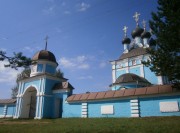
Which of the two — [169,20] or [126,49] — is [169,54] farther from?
[126,49]


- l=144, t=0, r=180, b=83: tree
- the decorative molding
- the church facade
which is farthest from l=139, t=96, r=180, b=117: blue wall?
l=144, t=0, r=180, b=83: tree

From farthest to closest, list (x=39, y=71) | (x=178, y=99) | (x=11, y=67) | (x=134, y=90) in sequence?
(x=39, y=71) < (x=134, y=90) < (x=178, y=99) < (x=11, y=67)

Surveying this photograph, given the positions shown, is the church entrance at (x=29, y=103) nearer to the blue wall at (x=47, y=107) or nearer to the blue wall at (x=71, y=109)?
the blue wall at (x=47, y=107)

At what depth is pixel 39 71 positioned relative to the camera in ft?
80.0

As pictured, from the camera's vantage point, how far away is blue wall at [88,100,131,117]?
16172 millimetres

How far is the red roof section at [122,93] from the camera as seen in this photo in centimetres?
1483

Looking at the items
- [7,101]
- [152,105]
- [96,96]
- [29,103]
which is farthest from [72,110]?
[7,101]

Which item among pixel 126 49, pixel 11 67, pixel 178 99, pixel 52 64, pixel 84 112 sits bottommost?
pixel 84 112

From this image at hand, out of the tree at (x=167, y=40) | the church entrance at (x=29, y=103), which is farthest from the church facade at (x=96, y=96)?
the tree at (x=167, y=40)

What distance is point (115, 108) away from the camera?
16.8m

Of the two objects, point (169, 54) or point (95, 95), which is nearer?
point (169, 54)

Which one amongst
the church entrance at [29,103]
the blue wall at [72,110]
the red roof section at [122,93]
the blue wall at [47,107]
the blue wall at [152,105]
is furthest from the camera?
the church entrance at [29,103]

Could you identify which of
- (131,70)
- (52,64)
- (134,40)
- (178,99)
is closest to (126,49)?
(134,40)

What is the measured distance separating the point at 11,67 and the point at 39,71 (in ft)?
48.7
